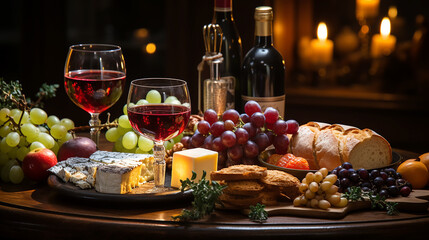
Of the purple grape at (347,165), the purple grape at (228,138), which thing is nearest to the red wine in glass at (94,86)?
the purple grape at (228,138)

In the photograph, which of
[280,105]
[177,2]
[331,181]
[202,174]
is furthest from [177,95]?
[177,2]

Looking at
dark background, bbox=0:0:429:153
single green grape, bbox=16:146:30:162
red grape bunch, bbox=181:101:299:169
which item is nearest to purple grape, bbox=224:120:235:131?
red grape bunch, bbox=181:101:299:169

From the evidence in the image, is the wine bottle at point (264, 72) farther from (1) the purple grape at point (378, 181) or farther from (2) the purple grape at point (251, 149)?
(1) the purple grape at point (378, 181)

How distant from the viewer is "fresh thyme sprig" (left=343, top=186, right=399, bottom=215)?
4.25ft

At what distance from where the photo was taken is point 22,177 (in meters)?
1.51

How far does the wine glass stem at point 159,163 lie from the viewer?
1.39 meters

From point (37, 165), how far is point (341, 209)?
0.77 metres

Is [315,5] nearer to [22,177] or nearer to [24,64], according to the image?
[24,64]

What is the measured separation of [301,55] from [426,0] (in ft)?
2.83

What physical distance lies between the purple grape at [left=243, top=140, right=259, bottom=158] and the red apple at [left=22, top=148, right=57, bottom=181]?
0.51m

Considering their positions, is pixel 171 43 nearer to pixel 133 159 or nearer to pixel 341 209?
pixel 133 159

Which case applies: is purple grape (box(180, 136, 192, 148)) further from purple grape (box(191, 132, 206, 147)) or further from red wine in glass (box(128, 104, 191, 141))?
red wine in glass (box(128, 104, 191, 141))

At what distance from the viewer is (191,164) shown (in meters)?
1.35

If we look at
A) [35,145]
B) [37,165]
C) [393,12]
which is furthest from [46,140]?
[393,12]
